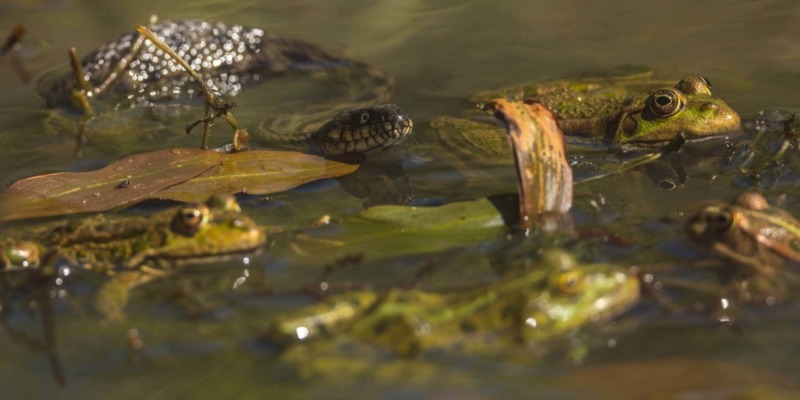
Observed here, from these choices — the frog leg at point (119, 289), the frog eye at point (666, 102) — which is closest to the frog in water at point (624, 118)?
the frog eye at point (666, 102)

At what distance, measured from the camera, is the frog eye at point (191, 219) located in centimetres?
425

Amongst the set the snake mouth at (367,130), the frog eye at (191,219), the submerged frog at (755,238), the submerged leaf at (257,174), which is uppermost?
the submerged frog at (755,238)

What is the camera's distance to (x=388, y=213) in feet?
15.4

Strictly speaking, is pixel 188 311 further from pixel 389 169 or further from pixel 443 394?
pixel 389 169

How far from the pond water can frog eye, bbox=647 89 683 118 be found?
549 mm

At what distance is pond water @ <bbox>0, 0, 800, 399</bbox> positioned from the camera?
3.46 meters

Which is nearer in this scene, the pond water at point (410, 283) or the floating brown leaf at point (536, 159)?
the pond water at point (410, 283)

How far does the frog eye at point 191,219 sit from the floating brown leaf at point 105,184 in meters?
0.94

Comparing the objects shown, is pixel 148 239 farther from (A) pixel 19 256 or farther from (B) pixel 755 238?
(B) pixel 755 238

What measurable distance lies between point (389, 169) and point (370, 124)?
34 cm

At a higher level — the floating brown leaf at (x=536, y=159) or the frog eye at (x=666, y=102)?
the floating brown leaf at (x=536, y=159)

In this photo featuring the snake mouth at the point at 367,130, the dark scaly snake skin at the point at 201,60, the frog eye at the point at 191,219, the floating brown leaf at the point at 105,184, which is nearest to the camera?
the frog eye at the point at 191,219

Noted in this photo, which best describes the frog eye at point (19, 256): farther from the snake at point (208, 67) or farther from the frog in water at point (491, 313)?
the snake at point (208, 67)

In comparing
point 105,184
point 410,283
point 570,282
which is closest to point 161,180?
point 105,184
